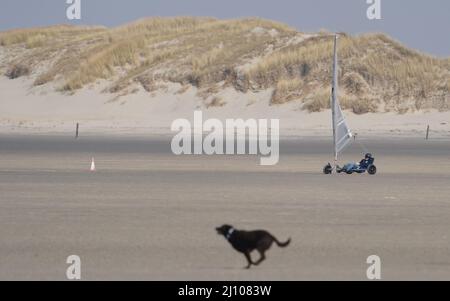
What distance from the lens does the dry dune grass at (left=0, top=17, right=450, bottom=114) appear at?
162ft

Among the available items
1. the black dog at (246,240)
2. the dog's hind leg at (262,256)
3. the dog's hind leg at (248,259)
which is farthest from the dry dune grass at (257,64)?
the black dog at (246,240)

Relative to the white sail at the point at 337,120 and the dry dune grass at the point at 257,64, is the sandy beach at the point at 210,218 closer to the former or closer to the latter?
the white sail at the point at 337,120

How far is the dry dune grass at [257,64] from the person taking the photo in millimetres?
49500

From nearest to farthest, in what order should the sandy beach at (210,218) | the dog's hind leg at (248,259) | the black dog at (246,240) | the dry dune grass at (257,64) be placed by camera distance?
the black dog at (246,240), the dog's hind leg at (248,259), the sandy beach at (210,218), the dry dune grass at (257,64)

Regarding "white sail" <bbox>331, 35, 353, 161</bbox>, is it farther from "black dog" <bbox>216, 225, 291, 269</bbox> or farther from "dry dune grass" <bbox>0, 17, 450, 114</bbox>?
"dry dune grass" <bbox>0, 17, 450, 114</bbox>

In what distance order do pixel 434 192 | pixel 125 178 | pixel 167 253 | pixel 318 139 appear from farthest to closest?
pixel 318 139
pixel 125 178
pixel 434 192
pixel 167 253

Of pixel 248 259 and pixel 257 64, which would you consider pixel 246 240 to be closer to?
pixel 248 259

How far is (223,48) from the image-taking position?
2287 inches

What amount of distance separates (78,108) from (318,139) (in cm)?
1667

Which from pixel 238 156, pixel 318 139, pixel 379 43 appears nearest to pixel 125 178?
pixel 238 156

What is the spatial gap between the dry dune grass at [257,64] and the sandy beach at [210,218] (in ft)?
77.4

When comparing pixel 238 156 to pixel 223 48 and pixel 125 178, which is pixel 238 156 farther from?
pixel 223 48

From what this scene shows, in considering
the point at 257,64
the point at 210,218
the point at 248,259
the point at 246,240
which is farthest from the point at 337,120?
the point at 257,64

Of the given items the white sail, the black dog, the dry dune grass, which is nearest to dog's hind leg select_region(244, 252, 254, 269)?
the black dog
